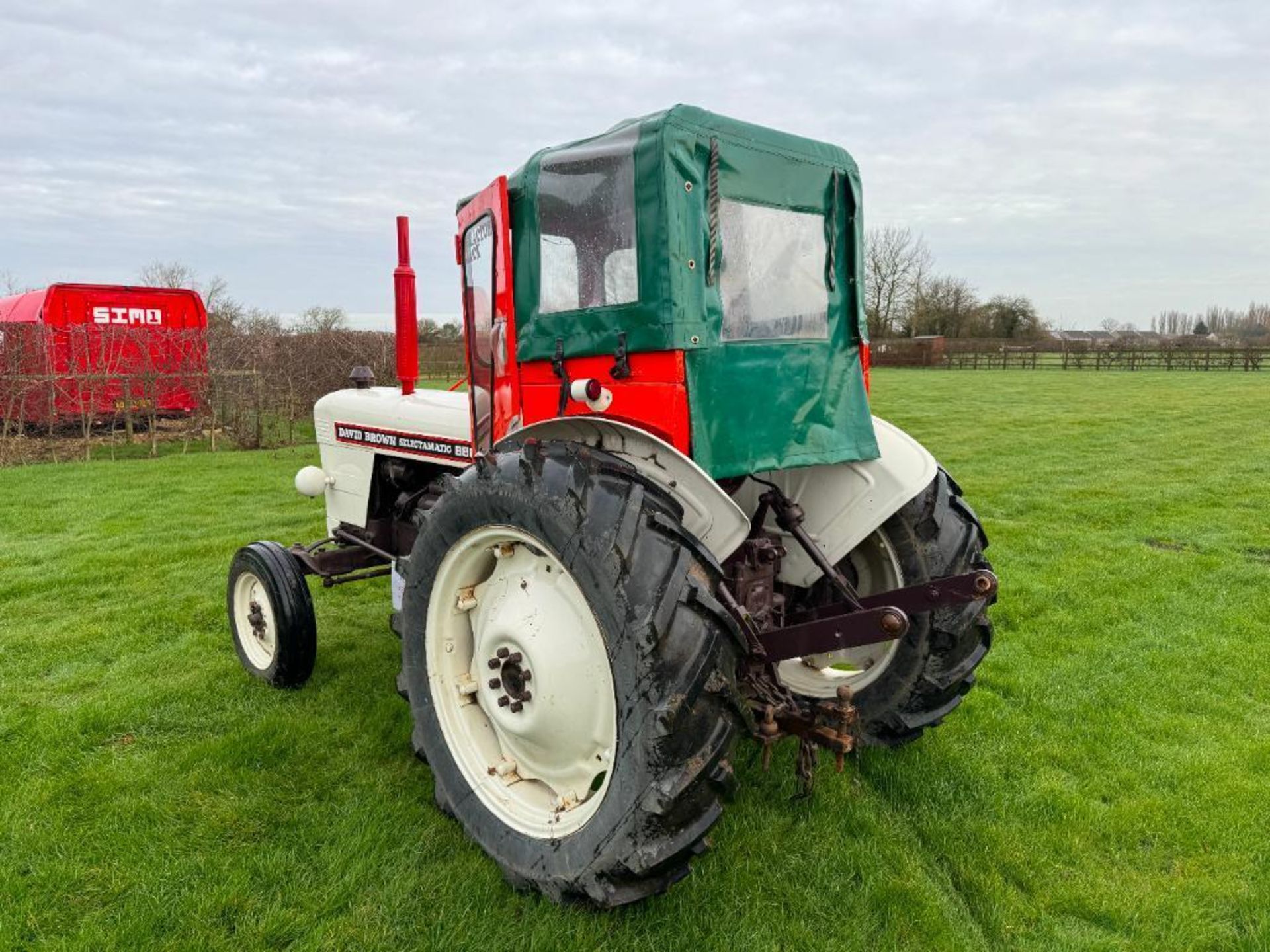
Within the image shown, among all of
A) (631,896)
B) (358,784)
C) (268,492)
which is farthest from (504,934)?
(268,492)

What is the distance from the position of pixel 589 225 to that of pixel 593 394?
54 cm

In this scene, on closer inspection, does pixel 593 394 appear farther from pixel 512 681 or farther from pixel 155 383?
pixel 155 383

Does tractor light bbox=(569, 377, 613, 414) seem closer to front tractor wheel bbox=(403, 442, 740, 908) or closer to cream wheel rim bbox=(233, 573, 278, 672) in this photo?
front tractor wheel bbox=(403, 442, 740, 908)

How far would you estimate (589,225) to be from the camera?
2.50 m

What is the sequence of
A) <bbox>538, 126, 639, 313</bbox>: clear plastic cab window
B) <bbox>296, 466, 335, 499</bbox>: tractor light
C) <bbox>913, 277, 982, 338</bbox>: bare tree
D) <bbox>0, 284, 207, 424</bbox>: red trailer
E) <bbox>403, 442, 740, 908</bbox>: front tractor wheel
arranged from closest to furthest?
1. <bbox>403, 442, 740, 908</bbox>: front tractor wheel
2. <bbox>538, 126, 639, 313</bbox>: clear plastic cab window
3. <bbox>296, 466, 335, 499</bbox>: tractor light
4. <bbox>0, 284, 207, 424</bbox>: red trailer
5. <bbox>913, 277, 982, 338</bbox>: bare tree

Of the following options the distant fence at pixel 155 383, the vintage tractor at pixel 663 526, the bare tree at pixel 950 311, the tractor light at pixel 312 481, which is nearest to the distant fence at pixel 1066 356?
the bare tree at pixel 950 311

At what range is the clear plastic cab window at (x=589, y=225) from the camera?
7.77ft

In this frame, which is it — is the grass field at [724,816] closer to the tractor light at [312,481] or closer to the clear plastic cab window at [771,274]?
the tractor light at [312,481]

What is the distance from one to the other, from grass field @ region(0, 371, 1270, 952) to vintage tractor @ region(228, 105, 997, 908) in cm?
28

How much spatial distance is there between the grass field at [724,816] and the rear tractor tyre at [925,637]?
307 mm

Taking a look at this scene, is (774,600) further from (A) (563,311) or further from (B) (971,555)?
(A) (563,311)

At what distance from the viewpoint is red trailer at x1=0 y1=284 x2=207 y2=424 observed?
12.0m

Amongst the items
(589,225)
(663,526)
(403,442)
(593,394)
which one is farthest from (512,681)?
(403,442)

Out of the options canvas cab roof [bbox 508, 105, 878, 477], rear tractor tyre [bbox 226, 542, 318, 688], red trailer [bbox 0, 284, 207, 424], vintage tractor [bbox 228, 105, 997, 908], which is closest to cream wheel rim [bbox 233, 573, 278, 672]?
rear tractor tyre [bbox 226, 542, 318, 688]
